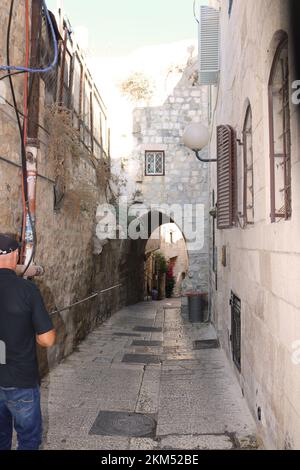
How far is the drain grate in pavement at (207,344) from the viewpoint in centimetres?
761

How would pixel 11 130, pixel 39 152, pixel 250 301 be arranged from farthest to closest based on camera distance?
1. pixel 39 152
2. pixel 11 130
3. pixel 250 301

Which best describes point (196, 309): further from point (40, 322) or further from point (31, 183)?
point (40, 322)

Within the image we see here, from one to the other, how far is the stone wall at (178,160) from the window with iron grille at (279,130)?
9.13 meters

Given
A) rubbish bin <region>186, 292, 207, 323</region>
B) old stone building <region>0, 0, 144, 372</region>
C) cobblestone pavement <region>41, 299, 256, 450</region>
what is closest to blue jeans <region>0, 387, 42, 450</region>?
cobblestone pavement <region>41, 299, 256, 450</region>

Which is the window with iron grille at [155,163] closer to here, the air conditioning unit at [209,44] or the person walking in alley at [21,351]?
the air conditioning unit at [209,44]

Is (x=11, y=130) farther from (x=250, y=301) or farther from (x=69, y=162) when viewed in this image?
(x=250, y=301)

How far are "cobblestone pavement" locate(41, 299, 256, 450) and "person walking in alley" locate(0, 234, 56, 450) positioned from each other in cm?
112

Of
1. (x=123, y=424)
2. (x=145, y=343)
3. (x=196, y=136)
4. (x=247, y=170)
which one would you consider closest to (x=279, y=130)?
(x=247, y=170)

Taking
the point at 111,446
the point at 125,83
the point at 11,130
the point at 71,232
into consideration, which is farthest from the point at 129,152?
the point at 111,446

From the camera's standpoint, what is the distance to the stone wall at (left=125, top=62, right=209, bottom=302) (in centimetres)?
1252

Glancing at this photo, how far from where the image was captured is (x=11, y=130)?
4.52 m

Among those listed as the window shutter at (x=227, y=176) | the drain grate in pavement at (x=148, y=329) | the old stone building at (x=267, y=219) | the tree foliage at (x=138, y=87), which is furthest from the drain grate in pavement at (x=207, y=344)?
the tree foliage at (x=138, y=87)

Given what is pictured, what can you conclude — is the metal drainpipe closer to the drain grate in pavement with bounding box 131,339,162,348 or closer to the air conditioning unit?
the drain grate in pavement with bounding box 131,339,162,348
